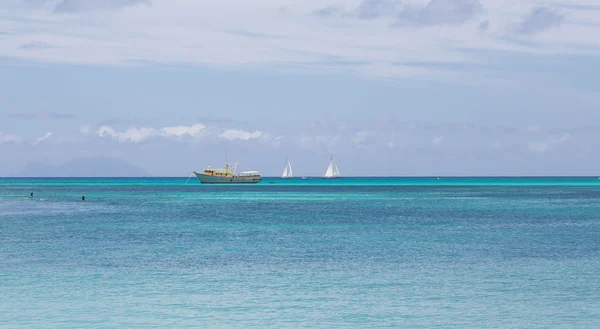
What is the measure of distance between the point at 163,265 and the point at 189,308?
520 inches

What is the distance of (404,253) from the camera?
49.9m

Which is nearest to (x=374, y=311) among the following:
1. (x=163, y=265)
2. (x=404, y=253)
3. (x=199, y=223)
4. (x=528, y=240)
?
(x=163, y=265)

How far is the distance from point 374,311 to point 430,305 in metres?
2.58

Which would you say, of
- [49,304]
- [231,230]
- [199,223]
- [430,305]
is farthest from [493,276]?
[199,223]

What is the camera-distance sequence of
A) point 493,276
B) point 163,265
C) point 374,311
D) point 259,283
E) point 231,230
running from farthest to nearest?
point 231,230 < point 163,265 < point 493,276 < point 259,283 < point 374,311

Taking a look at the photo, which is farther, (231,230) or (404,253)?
(231,230)

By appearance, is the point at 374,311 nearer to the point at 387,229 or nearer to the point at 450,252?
the point at 450,252

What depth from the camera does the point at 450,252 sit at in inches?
1984

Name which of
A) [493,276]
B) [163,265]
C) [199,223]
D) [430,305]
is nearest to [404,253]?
[493,276]

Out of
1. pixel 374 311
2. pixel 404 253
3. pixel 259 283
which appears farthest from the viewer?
pixel 404 253

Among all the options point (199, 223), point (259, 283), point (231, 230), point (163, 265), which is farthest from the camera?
point (199, 223)

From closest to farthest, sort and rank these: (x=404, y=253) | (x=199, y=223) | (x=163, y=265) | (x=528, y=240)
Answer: (x=163, y=265) → (x=404, y=253) → (x=528, y=240) → (x=199, y=223)

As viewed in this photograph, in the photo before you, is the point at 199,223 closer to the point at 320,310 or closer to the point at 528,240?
the point at 528,240

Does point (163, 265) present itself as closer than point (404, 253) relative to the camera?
Yes
